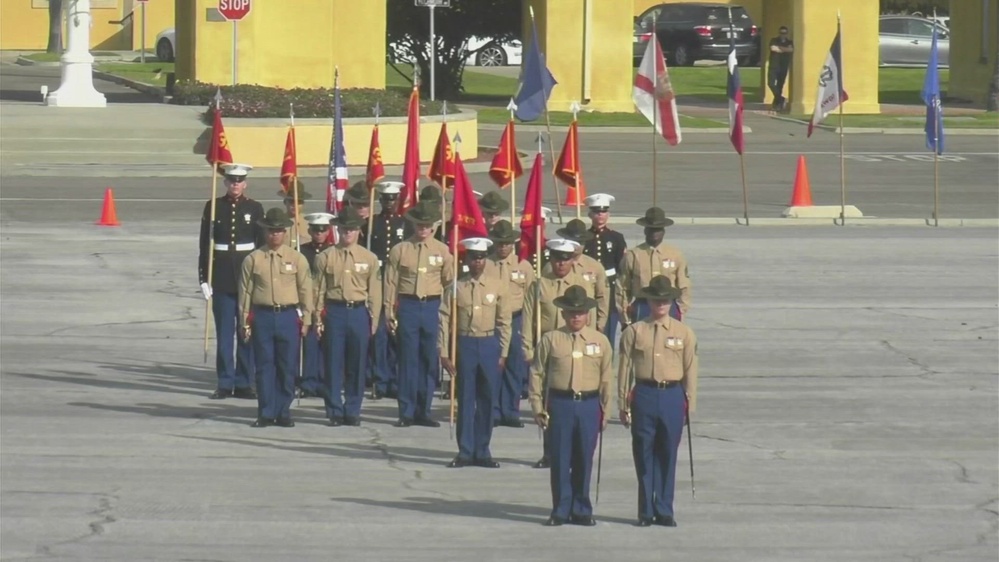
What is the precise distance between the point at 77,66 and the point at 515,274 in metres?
24.4

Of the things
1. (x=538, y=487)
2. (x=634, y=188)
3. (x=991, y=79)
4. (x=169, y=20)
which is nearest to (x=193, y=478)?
(x=538, y=487)

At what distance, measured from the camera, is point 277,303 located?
14.5 meters

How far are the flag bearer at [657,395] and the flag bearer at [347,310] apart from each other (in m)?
3.55

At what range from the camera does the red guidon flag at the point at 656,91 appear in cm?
2223

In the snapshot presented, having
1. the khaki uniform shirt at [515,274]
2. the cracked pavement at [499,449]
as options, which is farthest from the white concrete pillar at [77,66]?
the khaki uniform shirt at [515,274]

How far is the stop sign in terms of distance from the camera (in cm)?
3778

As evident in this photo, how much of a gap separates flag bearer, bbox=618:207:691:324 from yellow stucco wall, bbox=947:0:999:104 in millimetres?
35017

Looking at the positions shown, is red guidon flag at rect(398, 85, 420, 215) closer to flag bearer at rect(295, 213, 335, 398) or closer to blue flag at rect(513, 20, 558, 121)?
blue flag at rect(513, 20, 558, 121)

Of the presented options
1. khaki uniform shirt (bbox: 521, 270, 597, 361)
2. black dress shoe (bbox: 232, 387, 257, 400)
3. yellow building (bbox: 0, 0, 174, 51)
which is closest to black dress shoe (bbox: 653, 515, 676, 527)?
khaki uniform shirt (bbox: 521, 270, 597, 361)

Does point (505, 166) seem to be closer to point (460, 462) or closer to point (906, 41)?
point (460, 462)

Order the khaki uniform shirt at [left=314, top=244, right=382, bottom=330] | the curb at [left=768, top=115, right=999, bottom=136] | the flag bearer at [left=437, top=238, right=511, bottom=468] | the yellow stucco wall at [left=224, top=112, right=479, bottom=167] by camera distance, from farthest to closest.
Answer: the curb at [left=768, top=115, right=999, bottom=136], the yellow stucco wall at [left=224, top=112, right=479, bottom=167], the khaki uniform shirt at [left=314, top=244, right=382, bottom=330], the flag bearer at [left=437, top=238, right=511, bottom=468]

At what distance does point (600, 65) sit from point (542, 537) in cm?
3359

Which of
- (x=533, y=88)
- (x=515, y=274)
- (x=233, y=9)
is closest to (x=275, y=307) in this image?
(x=515, y=274)

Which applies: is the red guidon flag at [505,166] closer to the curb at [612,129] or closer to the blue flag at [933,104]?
the blue flag at [933,104]
